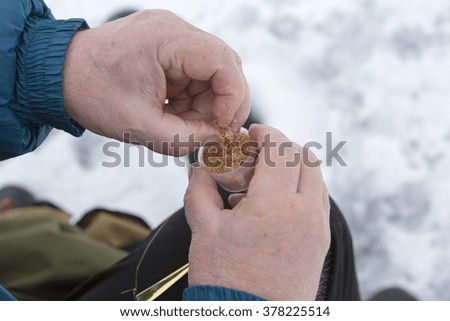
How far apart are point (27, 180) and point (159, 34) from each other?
3.48 ft

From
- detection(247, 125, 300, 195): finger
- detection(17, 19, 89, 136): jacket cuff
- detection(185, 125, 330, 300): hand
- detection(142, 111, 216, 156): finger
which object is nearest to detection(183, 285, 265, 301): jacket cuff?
detection(185, 125, 330, 300): hand

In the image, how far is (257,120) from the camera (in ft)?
5.96

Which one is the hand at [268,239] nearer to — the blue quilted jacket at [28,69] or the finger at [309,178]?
the finger at [309,178]

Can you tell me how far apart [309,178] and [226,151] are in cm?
18

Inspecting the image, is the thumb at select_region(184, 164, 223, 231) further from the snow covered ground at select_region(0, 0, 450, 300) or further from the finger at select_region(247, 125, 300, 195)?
the snow covered ground at select_region(0, 0, 450, 300)

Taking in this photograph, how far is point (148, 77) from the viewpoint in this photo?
3.09 feet

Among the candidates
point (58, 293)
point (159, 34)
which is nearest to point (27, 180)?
point (58, 293)

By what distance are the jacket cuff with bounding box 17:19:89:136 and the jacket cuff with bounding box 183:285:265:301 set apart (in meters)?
0.43

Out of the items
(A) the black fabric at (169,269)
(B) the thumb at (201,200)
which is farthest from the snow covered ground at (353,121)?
(B) the thumb at (201,200)

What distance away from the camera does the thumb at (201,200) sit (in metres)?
0.85

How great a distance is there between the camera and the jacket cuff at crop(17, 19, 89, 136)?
38.7 inches

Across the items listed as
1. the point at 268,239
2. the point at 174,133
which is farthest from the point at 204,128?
the point at 268,239

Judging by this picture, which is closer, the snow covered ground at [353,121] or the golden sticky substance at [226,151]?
the golden sticky substance at [226,151]

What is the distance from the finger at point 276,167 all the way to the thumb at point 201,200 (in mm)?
68
